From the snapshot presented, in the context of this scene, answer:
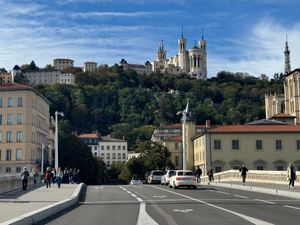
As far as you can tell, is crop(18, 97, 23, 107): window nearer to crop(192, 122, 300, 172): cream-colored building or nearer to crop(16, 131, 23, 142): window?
crop(16, 131, 23, 142): window

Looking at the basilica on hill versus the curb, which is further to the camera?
the basilica on hill

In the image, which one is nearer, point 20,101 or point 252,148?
point 252,148

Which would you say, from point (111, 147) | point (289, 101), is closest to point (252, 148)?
point (289, 101)

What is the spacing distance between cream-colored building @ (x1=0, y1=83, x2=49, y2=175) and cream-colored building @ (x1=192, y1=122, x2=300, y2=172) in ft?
107

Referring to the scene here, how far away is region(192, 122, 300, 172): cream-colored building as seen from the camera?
3442 inches

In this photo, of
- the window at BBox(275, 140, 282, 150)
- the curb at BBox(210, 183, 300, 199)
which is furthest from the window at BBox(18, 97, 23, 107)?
the curb at BBox(210, 183, 300, 199)

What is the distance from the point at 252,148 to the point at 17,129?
4298cm

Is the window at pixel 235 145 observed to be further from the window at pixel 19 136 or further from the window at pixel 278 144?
the window at pixel 19 136

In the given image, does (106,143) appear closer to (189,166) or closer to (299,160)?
(189,166)

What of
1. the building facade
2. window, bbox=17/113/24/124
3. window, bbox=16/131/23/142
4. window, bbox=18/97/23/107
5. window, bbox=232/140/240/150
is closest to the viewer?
window, bbox=232/140/240/150

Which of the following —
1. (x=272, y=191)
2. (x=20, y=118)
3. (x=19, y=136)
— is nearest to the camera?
(x=272, y=191)

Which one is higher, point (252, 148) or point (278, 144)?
point (278, 144)

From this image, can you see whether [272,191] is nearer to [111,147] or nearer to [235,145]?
[235,145]

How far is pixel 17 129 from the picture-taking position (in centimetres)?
9575
